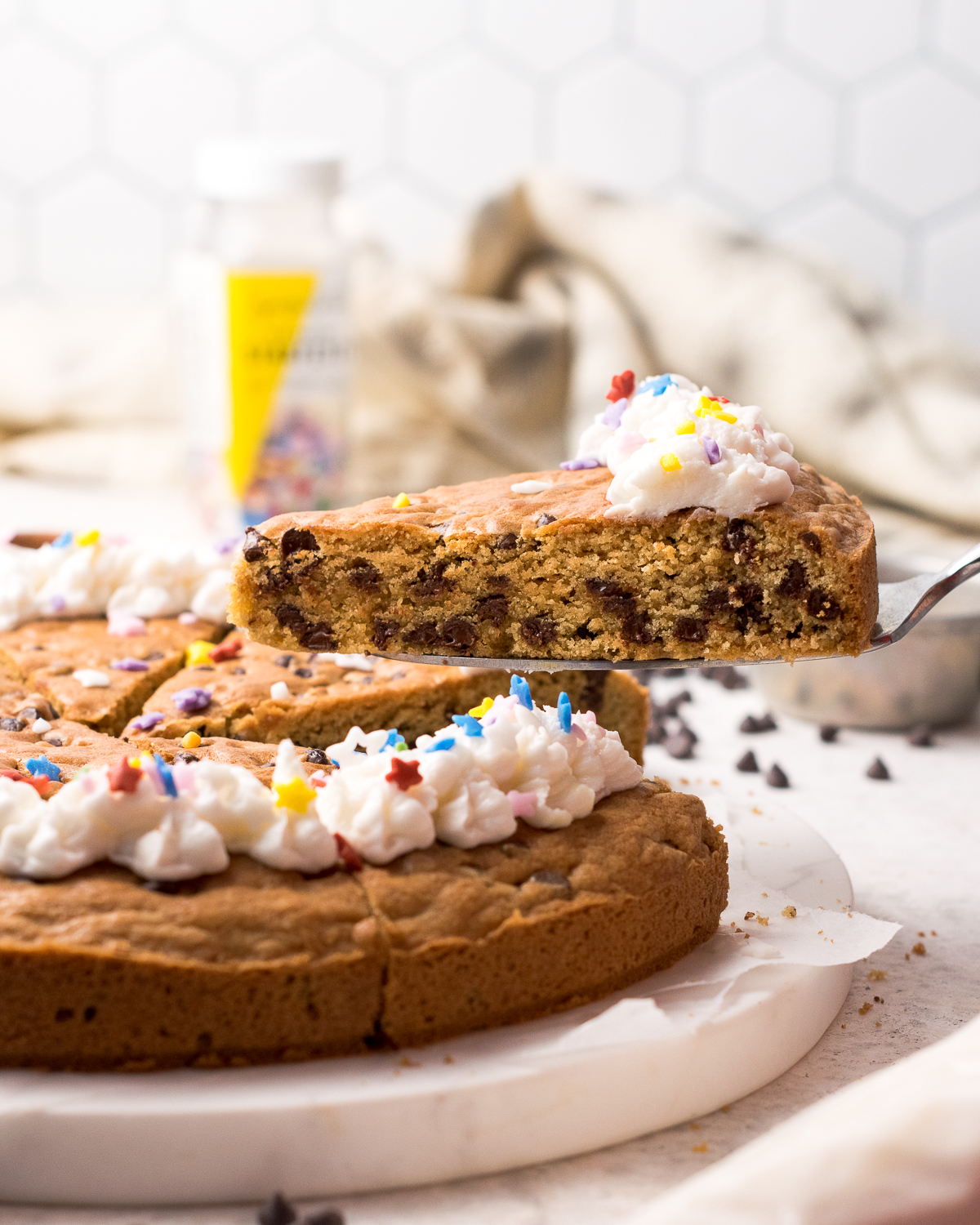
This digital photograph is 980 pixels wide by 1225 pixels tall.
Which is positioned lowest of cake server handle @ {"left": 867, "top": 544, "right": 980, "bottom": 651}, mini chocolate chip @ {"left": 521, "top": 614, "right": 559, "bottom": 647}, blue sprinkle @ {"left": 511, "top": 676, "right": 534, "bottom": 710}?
blue sprinkle @ {"left": 511, "top": 676, "right": 534, "bottom": 710}

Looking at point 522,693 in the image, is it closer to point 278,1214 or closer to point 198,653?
point 278,1214

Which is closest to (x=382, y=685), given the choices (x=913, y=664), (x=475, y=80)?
(x=913, y=664)

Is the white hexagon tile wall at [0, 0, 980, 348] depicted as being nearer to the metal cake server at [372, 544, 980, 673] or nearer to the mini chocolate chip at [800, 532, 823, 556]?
the metal cake server at [372, 544, 980, 673]

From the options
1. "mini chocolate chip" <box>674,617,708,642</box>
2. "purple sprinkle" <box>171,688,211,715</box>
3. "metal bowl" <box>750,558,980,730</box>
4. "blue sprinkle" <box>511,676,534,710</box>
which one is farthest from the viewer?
"metal bowl" <box>750,558,980,730</box>

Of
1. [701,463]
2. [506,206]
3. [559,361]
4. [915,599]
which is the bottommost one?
[915,599]

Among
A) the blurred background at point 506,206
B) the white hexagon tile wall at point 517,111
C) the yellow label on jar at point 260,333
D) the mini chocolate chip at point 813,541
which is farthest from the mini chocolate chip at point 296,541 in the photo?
the white hexagon tile wall at point 517,111

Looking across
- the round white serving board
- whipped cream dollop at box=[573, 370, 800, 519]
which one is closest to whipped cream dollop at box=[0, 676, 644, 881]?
the round white serving board

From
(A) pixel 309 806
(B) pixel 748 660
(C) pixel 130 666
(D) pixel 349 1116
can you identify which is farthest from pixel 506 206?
(D) pixel 349 1116
